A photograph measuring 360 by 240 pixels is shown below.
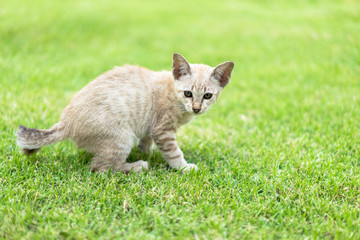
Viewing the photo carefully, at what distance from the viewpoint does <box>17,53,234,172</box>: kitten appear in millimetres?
3385

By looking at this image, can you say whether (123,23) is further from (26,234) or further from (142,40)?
(26,234)

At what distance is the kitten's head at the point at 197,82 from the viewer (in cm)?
353

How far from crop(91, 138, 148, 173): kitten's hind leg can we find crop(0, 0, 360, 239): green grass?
0.14 metres

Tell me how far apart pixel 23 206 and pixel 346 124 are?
418cm

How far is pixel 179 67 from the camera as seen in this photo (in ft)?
11.8

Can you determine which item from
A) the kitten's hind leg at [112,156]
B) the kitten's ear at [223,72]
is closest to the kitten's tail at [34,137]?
the kitten's hind leg at [112,156]

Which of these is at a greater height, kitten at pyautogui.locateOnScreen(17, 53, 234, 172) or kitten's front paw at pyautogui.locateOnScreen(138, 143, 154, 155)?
kitten at pyautogui.locateOnScreen(17, 53, 234, 172)

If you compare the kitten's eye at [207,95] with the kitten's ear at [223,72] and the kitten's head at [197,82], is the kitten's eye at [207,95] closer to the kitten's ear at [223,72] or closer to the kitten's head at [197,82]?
the kitten's head at [197,82]

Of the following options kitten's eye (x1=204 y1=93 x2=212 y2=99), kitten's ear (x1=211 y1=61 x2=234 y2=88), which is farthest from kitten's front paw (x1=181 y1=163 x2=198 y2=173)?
kitten's ear (x1=211 y1=61 x2=234 y2=88)

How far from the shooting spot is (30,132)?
11.0 feet

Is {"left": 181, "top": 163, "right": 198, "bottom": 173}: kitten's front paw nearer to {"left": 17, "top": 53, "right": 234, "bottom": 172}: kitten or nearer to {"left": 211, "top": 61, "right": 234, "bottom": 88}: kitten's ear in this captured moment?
{"left": 17, "top": 53, "right": 234, "bottom": 172}: kitten

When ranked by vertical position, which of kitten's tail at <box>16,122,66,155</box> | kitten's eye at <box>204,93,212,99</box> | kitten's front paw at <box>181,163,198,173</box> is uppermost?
kitten's eye at <box>204,93,212,99</box>

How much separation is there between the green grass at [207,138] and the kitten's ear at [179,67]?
1.03 meters

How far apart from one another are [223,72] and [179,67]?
49 cm
